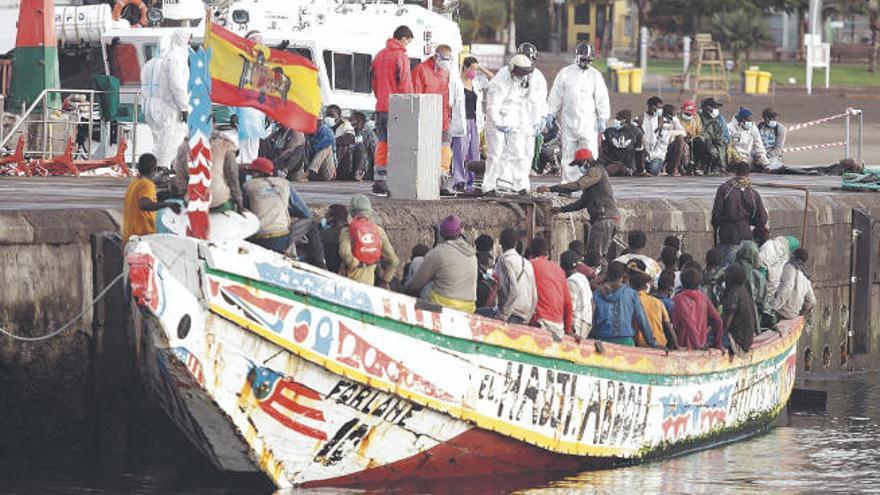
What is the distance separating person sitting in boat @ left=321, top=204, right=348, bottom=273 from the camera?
16719 millimetres

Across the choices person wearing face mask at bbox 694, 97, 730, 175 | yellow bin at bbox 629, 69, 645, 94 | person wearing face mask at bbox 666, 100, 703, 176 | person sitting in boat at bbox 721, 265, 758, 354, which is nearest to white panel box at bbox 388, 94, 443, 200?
person sitting in boat at bbox 721, 265, 758, 354

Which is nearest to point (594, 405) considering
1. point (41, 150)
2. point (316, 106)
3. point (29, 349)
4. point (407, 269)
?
point (407, 269)

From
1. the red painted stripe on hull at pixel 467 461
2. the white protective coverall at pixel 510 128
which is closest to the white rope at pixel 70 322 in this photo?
the red painted stripe on hull at pixel 467 461

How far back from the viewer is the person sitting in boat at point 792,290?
20453 mm

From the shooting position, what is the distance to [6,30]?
32.6 meters

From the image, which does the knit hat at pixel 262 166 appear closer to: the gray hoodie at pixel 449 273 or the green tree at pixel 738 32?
the gray hoodie at pixel 449 273

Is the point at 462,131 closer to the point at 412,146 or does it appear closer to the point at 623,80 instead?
the point at 412,146

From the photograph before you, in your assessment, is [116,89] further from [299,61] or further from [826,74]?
[826,74]

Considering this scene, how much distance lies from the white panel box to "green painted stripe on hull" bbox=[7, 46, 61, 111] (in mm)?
7817

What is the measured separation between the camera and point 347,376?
14.8 metres

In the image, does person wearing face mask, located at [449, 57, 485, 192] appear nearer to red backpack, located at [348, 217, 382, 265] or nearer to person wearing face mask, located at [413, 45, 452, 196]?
person wearing face mask, located at [413, 45, 452, 196]

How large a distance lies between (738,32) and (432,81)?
41.6 metres

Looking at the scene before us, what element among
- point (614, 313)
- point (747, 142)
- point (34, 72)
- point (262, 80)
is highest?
point (262, 80)

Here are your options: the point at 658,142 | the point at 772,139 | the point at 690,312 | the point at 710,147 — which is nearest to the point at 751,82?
the point at 772,139
